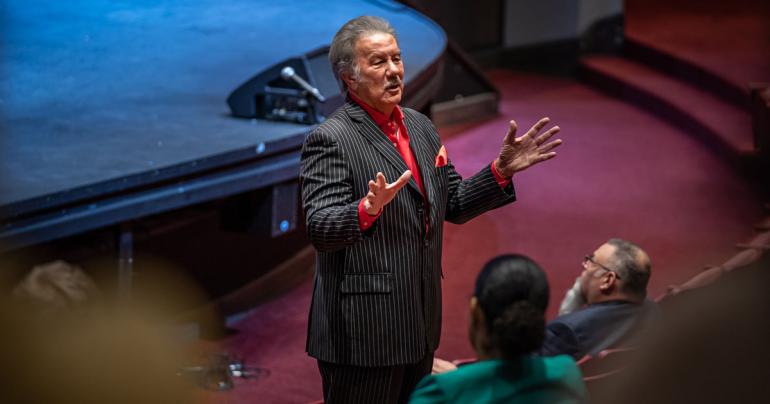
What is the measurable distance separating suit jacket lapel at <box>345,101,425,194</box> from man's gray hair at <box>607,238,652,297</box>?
Answer: 2.84 feet

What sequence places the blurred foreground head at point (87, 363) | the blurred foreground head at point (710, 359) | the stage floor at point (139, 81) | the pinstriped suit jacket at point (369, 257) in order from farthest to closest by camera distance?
the stage floor at point (139, 81) < the pinstriped suit jacket at point (369, 257) < the blurred foreground head at point (710, 359) < the blurred foreground head at point (87, 363)

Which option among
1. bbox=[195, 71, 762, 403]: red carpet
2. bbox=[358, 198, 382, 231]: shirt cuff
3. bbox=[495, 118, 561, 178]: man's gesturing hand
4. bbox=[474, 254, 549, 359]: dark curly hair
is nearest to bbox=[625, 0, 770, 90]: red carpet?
bbox=[195, 71, 762, 403]: red carpet

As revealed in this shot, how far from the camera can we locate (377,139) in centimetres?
189

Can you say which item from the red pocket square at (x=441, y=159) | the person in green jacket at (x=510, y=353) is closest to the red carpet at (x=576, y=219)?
the red pocket square at (x=441, y=159)

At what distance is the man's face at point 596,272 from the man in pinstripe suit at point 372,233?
2.41 ft

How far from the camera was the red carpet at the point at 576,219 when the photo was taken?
352 centimetres

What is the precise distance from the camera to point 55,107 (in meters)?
3.91

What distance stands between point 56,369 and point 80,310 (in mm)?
324

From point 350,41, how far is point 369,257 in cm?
38

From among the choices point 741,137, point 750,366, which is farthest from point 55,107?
point 741,137

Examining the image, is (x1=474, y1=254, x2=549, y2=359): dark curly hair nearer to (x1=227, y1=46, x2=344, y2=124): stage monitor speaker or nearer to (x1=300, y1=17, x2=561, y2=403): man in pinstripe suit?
(x1=300, y1=17, x2=561, y2=403): man in pinstripe suit

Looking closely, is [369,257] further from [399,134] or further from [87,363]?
[87,363]

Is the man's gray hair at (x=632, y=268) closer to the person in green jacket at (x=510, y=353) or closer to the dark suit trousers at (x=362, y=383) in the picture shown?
the dark suit trousers at (x=362, y=383)

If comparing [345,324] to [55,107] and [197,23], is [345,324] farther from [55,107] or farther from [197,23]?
[197,23]
